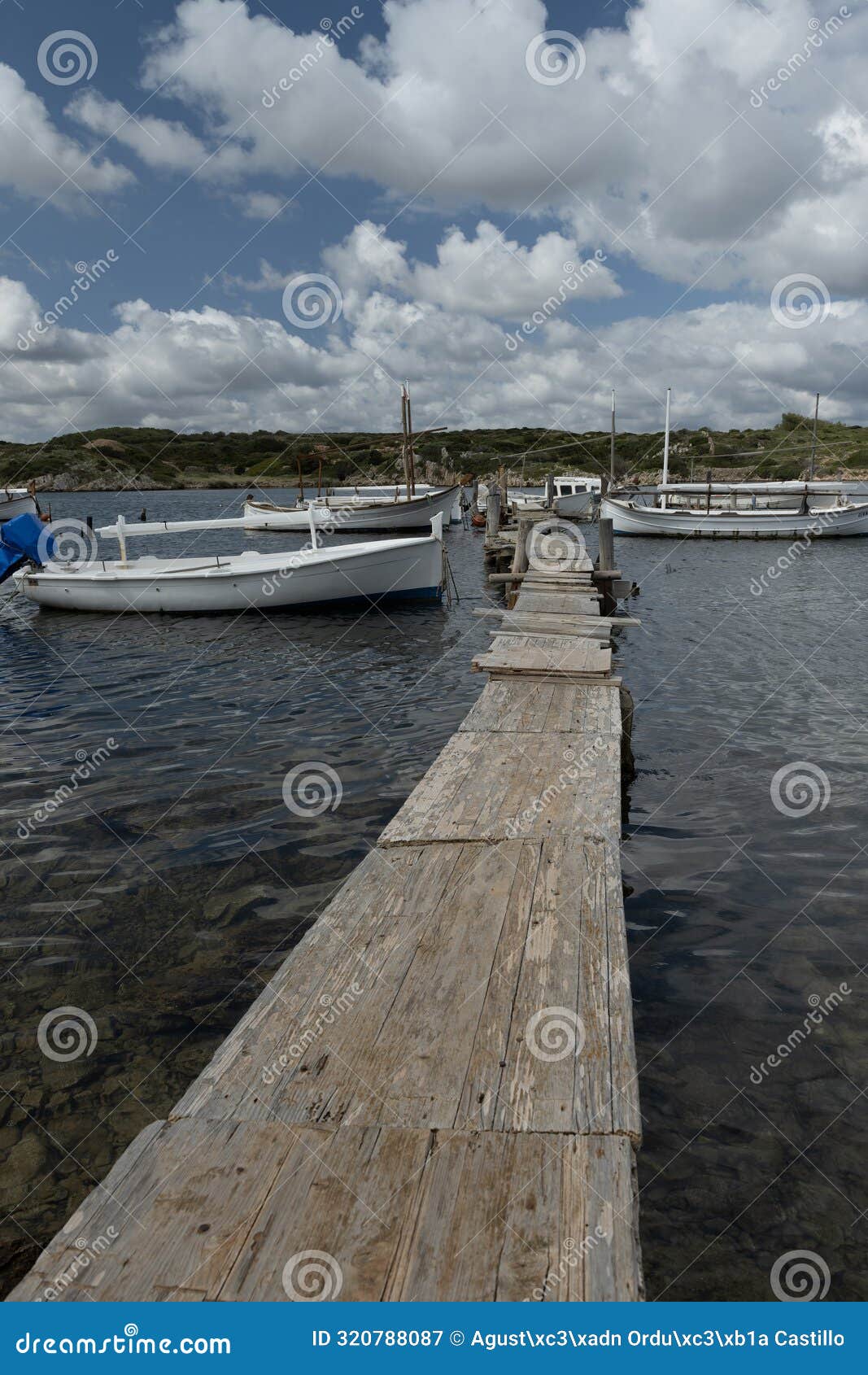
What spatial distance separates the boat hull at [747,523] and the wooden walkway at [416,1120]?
1846 inches

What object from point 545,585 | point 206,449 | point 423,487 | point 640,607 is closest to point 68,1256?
point 545,585

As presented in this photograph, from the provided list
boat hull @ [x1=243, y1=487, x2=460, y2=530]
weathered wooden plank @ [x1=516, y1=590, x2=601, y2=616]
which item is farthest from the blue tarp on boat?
boat hull @ [x1=243, y1=487, x2=460, y2=530]

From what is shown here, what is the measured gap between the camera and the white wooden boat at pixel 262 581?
23000mm

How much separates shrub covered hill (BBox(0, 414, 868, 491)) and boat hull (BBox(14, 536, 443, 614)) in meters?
60.1

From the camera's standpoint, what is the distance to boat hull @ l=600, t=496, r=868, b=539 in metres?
48.4

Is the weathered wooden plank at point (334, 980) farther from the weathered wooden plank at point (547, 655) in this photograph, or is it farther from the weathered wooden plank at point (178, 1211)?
the weathered wooden plank at point (547, 655)

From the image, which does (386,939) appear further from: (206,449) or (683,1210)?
(206,449)

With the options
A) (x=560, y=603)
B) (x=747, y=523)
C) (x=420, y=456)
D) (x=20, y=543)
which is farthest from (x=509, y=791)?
(x=420, y=456)

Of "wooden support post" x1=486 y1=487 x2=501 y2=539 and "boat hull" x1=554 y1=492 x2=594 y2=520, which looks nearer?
"wooden support post" x1=486 y1=487 x2=501 y2=539

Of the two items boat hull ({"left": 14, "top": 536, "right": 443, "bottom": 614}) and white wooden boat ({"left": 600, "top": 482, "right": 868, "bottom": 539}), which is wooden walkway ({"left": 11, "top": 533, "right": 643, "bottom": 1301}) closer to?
boat hull ({"left": 14, "top": 536, "right": 443, "bottom": 614})

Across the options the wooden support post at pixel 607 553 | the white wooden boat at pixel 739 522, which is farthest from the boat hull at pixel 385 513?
the wooden support post at pixel 607 553

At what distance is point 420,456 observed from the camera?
135m

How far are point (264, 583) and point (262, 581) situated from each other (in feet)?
0.20

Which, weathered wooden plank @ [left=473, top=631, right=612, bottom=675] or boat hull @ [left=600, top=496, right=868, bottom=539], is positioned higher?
weathered wooden plank @ [left=473, top=631, right=612, bottom=675]
